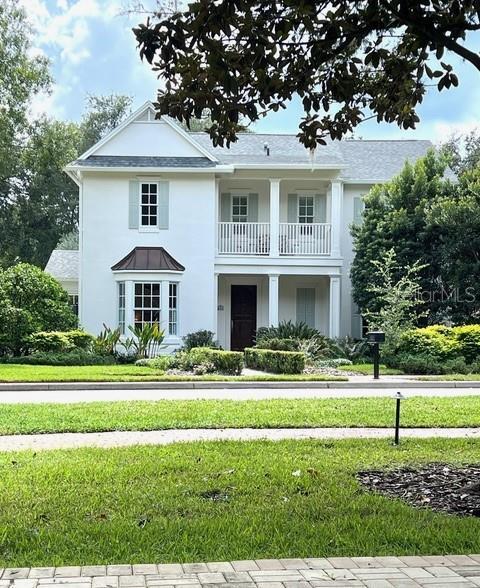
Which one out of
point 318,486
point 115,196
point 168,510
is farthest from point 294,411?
Answer: point 115,196

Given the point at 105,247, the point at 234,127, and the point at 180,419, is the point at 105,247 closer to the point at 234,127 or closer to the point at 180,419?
the point at 180,419

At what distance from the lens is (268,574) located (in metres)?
3.91

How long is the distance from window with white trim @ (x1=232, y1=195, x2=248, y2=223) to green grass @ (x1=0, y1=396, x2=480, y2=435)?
1462 centimetres

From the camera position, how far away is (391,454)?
25.0 feet

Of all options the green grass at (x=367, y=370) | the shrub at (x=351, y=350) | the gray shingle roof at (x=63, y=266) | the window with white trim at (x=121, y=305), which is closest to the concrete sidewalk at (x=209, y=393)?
the green grass at (x=367, y=370)

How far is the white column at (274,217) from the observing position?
24391mm

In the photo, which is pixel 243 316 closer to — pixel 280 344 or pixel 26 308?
pixel 280 344

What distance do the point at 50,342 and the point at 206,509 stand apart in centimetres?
1681

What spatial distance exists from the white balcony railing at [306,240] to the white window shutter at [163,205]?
4.24 metres

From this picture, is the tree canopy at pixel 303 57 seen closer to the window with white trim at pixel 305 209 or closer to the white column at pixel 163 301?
the white column at pixel 163 301

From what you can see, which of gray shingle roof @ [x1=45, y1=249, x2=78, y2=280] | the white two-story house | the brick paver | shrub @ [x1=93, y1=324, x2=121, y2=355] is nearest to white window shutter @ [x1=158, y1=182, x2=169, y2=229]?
the white two-story house

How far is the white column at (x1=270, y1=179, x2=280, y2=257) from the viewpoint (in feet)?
80.0

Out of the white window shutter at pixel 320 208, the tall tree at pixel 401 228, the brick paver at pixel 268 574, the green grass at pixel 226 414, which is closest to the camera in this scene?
the brick paver at pixel 268 574

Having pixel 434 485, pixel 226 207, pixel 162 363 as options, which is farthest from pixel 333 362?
pixel 434 485
